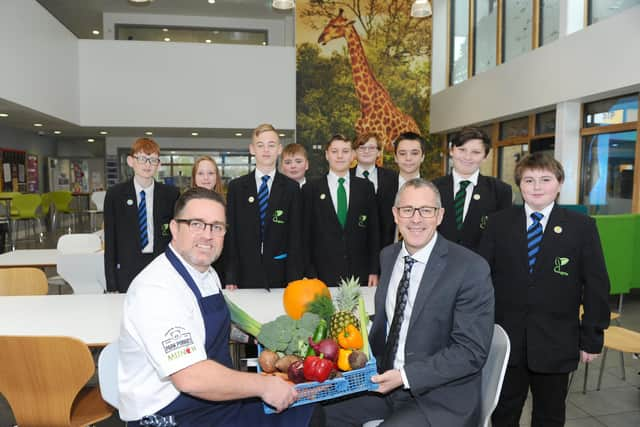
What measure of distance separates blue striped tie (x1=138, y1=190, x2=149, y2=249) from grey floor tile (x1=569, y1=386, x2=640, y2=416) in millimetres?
3317

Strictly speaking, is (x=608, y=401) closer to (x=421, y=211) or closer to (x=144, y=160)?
(x=421, y=211)

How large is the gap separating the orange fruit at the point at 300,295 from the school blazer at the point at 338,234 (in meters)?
1.34

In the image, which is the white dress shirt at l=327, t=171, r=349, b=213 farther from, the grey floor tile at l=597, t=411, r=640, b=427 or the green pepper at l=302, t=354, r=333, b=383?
the grey floor tile at l=597, t=411, r=640, b=427

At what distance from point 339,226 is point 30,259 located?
3119mm

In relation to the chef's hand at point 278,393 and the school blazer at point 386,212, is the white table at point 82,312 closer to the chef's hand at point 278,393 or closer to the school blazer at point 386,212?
the school blazer at point 386,212

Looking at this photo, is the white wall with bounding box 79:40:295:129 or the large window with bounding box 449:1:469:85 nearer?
the white wall with bounding box 79:40:295:129

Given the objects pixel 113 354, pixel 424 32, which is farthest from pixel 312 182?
pixel 424 32

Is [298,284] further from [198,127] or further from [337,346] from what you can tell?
[198,127]

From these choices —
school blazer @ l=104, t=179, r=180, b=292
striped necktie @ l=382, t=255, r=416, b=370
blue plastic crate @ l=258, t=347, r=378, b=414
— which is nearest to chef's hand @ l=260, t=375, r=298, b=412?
blue plastic crate @ l=258, t=347, r=378, b=414

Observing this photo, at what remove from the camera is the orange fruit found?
1915mm

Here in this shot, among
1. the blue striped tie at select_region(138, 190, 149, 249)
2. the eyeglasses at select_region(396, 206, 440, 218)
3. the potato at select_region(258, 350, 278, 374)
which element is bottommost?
the potato at select_region(258, 350, 278, 374)

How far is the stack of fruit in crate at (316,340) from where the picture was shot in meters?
1.53

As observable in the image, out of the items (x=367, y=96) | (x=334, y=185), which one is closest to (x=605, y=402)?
(x=334, y=185)

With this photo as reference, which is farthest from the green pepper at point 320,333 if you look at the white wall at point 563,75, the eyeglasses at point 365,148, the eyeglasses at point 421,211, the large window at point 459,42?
the large window at point 459,42
